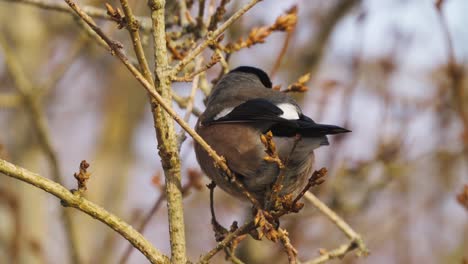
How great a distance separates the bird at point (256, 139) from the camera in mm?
2559

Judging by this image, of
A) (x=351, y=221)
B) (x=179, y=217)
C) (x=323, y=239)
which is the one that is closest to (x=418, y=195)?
(x=351, y=221)

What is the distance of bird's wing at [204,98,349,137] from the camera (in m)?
2.39

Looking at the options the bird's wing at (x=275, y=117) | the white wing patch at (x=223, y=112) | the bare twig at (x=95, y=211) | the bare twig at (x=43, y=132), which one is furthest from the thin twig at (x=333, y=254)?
the bare twig at (x=43, y=132)

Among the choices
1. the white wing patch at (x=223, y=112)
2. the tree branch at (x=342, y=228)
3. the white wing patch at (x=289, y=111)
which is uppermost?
the white wing patch at (x=223, y=112)

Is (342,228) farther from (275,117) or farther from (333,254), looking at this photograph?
(275,117)

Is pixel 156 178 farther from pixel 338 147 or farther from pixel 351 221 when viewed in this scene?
pixel 351 221

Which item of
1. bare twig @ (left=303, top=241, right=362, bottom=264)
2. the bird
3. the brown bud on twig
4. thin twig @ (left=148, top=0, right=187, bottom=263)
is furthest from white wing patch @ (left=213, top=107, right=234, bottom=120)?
the brown bud on twig

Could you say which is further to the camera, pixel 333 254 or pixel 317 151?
pixel 317 151

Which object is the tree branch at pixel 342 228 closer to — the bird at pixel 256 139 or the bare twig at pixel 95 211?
the bird at pixel 256 139

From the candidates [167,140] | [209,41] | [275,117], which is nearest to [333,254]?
[275,117]

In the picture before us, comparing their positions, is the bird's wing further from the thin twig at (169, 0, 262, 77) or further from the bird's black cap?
the bird's black cap

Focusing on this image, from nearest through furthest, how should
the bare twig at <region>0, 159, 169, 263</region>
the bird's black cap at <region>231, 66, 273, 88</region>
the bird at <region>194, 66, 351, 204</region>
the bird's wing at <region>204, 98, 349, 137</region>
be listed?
the bare twig at <region>0, 159, 169, 263</region>
the bird's wing at <region>204, 98, 349, 137</region>
the bird at <region>194, 66, 351, 204</region>
the bird's black cap at <region>231, 66, 273, 88</region>

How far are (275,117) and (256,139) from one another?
0.78 ft

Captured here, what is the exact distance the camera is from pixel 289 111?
2.75 m
